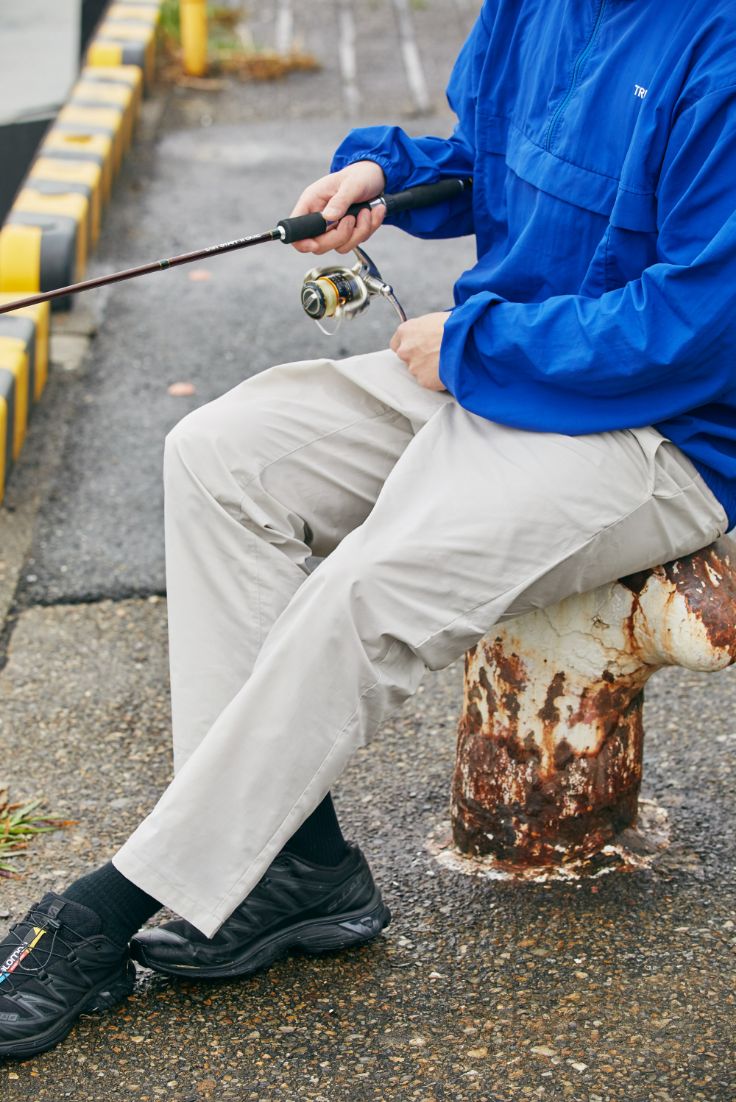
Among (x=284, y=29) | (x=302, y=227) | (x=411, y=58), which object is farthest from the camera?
(x=284, y=29)

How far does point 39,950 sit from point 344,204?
1274 millimetres

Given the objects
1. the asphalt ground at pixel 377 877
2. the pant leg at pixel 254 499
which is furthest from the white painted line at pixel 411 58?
the pant leg at pixel 254 499

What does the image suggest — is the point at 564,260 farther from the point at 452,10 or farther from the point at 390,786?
the point at 452,10

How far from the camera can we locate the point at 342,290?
2439 mm

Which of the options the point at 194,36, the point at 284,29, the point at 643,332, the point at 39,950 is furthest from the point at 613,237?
the point at 284,29

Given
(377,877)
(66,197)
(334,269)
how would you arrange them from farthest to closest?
(66,197), (377,877), (334,269)

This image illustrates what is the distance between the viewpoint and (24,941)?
2207 millimetres

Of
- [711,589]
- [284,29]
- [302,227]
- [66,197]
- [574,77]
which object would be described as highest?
[574,77]

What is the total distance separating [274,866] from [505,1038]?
442mm

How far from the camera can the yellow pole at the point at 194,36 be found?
7.75 metres

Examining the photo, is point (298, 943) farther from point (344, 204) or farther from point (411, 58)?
point (411, 58)

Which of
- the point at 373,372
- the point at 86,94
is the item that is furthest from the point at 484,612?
the point at 86,94

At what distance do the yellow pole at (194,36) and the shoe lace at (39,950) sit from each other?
6369 mm

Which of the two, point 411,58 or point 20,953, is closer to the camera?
point 20,953
